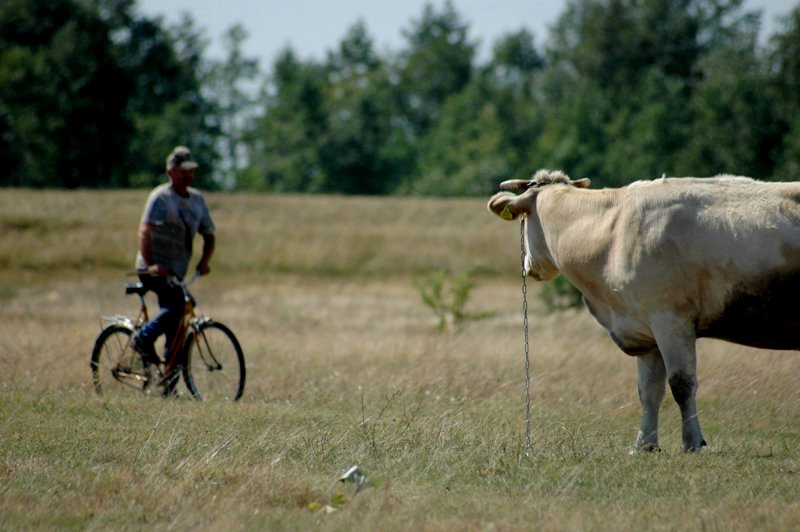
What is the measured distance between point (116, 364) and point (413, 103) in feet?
293

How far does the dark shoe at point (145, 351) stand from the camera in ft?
38.1

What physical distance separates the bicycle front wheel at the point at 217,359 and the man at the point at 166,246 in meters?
0.32

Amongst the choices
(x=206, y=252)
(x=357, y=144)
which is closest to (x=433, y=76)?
(x=357, y=144)

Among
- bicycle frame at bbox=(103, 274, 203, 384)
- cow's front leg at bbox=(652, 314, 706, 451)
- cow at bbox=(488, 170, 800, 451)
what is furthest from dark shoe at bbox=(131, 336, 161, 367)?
cow's front leg at bbox=(652, 314, 706, 451)

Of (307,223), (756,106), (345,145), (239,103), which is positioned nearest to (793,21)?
(756,106)

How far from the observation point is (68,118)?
62406mm

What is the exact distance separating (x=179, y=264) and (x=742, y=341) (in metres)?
6.19

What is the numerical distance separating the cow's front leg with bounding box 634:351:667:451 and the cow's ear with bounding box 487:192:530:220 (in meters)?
1.73

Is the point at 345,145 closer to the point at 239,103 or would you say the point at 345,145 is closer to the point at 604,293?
the point at 239,103

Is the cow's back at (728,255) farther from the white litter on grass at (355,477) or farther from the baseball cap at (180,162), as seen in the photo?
the baseball cap at (180,162)

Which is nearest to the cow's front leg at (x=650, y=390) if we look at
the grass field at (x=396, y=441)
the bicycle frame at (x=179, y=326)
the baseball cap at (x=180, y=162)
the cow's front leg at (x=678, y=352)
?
the grass field at (x=396, y=441)

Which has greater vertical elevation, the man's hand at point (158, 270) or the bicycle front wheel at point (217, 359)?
the man's hand at point (158, 270)

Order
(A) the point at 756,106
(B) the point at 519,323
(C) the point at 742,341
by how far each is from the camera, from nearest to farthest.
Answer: (C) the point at 742,341 < (B) the point at 519,323 < (A) the point at 756,106

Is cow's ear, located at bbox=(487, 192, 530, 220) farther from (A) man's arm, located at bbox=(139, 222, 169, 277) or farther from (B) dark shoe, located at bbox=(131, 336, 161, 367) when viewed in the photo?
(B) dark shoe, located at bbox=(131, 336, 161, 367)
